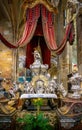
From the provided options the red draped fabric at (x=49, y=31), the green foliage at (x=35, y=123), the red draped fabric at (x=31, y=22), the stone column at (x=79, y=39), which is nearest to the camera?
the green foliage at (x=35, y=123)

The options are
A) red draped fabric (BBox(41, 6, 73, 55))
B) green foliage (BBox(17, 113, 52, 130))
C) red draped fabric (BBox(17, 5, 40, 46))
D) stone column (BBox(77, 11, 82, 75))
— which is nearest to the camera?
green foliage (BBox(17, 113, 52, 130))

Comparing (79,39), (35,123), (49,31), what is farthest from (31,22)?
(79,39)

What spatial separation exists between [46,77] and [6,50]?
7309 millimetres

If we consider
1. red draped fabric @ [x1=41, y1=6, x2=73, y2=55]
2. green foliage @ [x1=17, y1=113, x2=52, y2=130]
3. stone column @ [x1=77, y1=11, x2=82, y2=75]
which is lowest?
green foliage @ [x1=17, y1=113, x2=52, y2=130]

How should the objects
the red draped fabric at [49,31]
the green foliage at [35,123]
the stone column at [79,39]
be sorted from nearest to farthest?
1. the green foliage at [35,123]
2. the red draped fabric at [49,31]
3. the stone column at [79,39]

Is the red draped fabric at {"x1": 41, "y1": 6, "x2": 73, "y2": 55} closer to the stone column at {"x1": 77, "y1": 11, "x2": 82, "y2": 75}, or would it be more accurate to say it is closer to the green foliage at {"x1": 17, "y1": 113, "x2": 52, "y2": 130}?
the green foliage at {"x1": 17, "y1": 113, "x2": 52, "y2": 130}

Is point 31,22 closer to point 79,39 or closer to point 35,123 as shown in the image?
point 35,123

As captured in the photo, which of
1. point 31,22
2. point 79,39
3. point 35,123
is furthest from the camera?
point 79,39

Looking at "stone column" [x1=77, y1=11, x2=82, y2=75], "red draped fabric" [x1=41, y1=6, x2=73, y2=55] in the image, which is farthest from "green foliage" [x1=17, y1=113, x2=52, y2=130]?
"stone column" [x1=77, y1=11, x2=82, y2=75]

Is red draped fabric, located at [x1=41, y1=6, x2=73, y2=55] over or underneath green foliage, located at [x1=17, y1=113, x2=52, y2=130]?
over

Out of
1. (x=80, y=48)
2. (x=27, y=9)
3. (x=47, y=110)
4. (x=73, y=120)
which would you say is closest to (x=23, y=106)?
(x=47, y=110)

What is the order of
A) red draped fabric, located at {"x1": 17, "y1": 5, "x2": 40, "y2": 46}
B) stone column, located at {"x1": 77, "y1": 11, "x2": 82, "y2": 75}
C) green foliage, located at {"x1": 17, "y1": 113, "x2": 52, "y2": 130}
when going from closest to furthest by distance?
green foliage, located at {"x1": 17, "y1": 113, "x2": 52, "y2": 130}
red draped fabric, located at {"x1": 17, "y1": 5, "x2": 40, "y2": 46}
stone column, located at {"x1": 77, "y1": 11, "x2": 82, "y2": 75}

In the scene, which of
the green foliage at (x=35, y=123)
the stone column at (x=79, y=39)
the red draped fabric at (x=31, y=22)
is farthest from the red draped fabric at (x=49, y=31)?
the stone column at (x=79, y=39)

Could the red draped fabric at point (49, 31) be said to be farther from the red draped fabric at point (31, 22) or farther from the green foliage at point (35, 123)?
the green foliage at point (35, 123)
